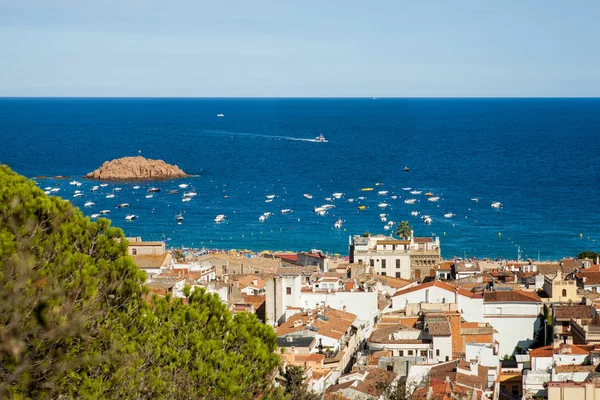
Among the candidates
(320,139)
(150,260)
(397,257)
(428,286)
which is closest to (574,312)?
(428,286)

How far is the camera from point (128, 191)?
315 ft

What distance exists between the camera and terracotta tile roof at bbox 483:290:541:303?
3342 cm

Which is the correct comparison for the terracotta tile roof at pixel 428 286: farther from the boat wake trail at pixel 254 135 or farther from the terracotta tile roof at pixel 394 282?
the boat wake trail at pixel 254 135

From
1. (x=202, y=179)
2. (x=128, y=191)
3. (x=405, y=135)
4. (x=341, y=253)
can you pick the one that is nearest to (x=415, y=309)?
(x=341, y=253)

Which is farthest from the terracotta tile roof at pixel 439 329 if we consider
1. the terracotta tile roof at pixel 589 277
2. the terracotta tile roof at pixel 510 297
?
the terracotta tile roof at pixel 589 277

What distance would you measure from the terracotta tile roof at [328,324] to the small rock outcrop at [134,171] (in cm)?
7831

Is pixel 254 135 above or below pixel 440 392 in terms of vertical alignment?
above

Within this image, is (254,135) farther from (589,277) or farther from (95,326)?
(95,326)

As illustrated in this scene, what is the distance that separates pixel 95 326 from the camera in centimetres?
1303

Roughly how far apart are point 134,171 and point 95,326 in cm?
9705

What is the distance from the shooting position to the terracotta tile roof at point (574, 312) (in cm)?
3122

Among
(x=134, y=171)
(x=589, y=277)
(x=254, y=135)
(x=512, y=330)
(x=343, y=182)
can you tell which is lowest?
(x=343, y=182)

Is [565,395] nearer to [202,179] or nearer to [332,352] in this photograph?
[332,352]

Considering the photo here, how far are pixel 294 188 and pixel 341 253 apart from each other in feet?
122
